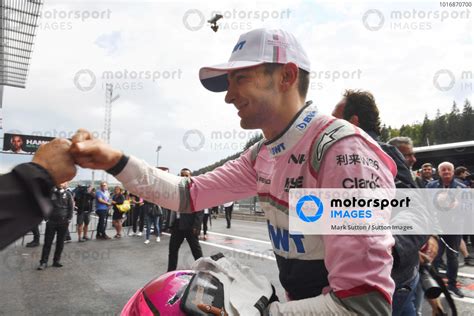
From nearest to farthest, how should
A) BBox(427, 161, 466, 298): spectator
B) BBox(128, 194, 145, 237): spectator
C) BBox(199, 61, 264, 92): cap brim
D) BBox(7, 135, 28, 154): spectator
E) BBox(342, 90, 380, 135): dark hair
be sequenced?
BBox(199, 61, 264, 92): cap brim < BBox(342, 90, 380, 135): dark hair < BBox(427, 161, 466, 298): spectator < BBox(128, 194, 145, 237): spectator < BBox(7, 135, 28, 154): spectator

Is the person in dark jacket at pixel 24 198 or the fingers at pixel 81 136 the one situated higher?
the fingers at pixel 81 136

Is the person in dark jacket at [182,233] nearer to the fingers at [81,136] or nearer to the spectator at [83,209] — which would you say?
the fingers at [81,136]

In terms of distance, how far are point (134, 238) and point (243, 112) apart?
442 inches

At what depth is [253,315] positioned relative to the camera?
1140 millimetres

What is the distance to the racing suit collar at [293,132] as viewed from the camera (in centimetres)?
134

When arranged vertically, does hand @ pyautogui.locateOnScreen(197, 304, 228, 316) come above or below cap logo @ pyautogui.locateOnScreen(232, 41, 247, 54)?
below

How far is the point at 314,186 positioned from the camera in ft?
4.02

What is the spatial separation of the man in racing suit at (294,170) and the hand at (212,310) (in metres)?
0.16

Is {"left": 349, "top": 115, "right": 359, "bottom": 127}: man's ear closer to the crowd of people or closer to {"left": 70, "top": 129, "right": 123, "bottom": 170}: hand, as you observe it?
{"left": 70, "top": 129, "right": 123, "bottom": 170}: hand

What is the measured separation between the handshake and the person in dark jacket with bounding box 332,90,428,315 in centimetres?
135

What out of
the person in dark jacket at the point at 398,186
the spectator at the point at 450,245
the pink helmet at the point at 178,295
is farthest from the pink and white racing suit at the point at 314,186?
the spectator at the point at 450,245

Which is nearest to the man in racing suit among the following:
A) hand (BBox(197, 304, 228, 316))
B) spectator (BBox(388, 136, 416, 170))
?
hand (BBox(197, 304, 228, 316))

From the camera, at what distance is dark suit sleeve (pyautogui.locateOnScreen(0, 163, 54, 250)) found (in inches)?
37.7

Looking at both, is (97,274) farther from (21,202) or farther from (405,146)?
(21,202)
